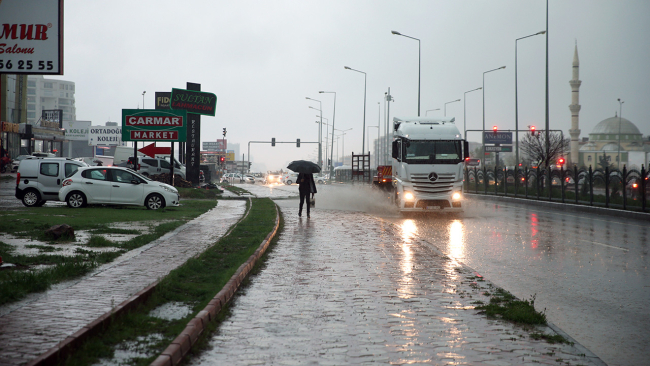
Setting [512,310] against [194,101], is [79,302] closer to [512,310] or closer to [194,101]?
[512,310]

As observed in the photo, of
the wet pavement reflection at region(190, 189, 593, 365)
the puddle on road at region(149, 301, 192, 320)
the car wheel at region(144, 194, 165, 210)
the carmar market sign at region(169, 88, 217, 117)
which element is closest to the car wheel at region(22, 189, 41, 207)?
the car wheel at region(144, 194, 165, 210)

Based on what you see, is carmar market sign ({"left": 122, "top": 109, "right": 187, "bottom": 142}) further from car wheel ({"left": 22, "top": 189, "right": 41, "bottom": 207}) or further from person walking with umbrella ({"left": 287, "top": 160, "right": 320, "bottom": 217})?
person walking with umbrella ({"left": 287, "top": 160, "right": 320, "bottom": 217})

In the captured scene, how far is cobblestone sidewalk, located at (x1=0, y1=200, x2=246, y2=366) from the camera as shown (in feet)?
14.7

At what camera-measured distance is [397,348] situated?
16.3 ft

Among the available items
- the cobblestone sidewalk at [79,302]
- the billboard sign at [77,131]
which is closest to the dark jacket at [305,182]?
the cobblestone sidewalk at [79,302]

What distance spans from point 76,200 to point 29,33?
443 inches

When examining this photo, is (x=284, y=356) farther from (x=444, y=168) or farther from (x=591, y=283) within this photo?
(x=444, y=168)

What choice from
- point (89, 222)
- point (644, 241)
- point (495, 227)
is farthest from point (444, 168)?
point (89, 222)

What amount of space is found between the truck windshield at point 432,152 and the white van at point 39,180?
40.1 feet

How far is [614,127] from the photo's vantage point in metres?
154

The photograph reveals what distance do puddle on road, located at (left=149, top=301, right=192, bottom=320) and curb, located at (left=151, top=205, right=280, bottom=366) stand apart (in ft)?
0.76

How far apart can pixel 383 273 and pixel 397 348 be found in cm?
383

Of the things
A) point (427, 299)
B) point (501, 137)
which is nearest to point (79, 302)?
point (427, 299)

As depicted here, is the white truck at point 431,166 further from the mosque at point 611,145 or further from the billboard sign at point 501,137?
the mosque at point 611,145
